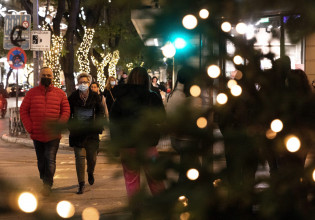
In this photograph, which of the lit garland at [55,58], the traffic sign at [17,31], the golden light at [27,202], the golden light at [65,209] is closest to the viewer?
the golden light at [27,202]

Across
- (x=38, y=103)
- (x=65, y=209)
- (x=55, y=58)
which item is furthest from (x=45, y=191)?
(x=55, y=58)

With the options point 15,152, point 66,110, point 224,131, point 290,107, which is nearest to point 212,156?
point 224,131

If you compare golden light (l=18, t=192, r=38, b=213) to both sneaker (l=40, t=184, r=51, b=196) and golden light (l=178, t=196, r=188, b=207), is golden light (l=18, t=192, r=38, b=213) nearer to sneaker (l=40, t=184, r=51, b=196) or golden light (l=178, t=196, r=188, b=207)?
sneaker (l=40, t=184, r=51, b=196)

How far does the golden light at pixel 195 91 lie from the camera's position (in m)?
2.05

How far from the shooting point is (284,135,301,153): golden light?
2.04 m

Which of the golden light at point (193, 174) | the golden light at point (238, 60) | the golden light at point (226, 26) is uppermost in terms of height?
the golden light at point (226, 26)

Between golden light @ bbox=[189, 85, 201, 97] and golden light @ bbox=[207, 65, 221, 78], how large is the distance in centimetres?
7

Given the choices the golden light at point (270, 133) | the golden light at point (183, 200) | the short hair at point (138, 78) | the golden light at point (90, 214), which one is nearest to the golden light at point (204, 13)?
the golden light at point (270, 133)

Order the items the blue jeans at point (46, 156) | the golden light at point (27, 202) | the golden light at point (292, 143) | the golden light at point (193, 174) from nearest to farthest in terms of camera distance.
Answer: the golden light at point (27, 202) < the golden light at point (193, 174) < the golden light at point (292, 143) < the blue jeans at point (46, 156)

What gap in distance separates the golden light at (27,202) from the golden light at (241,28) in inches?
38.9

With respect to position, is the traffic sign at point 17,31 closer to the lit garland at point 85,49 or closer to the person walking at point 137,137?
the lit garland at point 85,49

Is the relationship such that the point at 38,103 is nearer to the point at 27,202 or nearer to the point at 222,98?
the point at 222,98

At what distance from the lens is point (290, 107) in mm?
2020

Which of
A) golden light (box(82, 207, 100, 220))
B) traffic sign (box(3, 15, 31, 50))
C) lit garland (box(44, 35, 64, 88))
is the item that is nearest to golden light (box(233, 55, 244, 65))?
golden light (box(82, 207, 100, 220))
